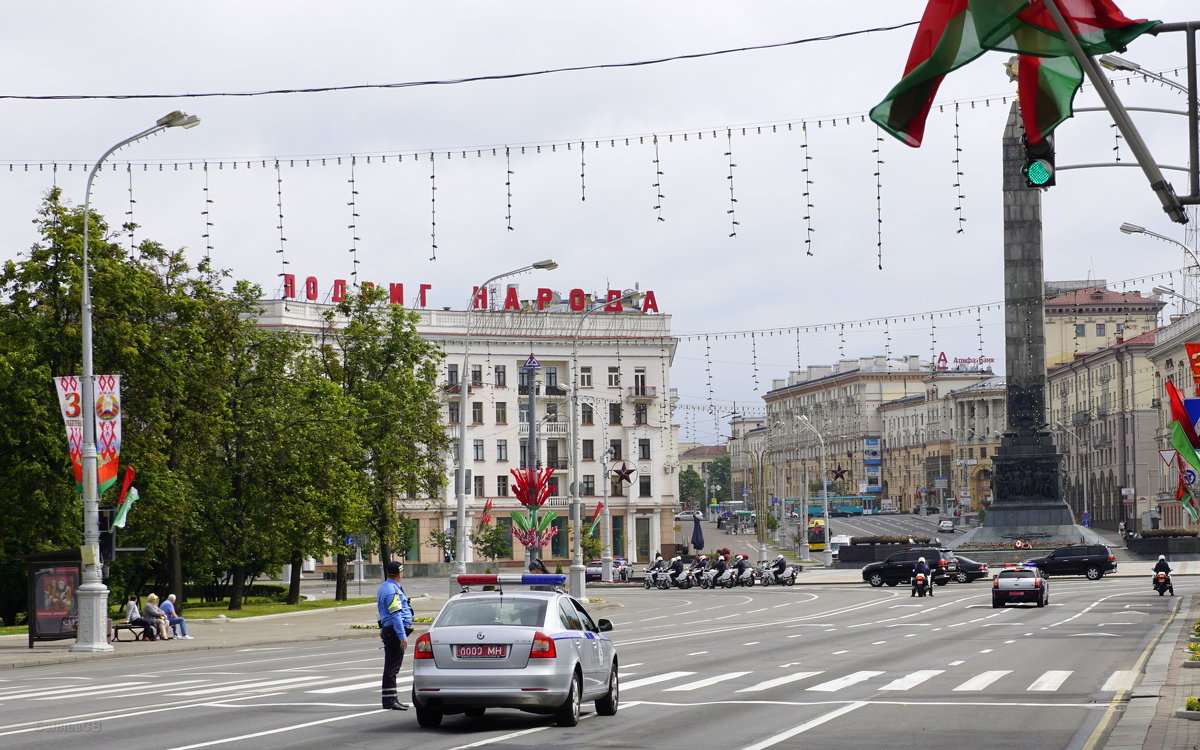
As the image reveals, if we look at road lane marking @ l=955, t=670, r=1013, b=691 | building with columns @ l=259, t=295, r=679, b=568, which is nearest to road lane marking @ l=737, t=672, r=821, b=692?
road lane marking @ l=955, t=670, r=1013, b=691

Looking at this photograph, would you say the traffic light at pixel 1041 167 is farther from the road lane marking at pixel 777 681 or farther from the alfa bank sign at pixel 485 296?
the alfa bank sign at pixel 485 296

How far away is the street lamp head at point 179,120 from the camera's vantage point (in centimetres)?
3181

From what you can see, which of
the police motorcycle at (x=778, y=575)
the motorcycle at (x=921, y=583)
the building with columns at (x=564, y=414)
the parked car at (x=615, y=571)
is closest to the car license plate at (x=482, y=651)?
the motorcycle at (x=921, y=583)

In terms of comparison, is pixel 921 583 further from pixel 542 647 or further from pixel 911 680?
pixel 542 647

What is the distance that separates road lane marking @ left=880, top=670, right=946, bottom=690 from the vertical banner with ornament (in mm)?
18305

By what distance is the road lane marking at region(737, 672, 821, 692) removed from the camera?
22.1 m

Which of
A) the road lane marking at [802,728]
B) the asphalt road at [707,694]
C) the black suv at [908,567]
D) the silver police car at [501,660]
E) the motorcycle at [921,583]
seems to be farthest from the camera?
the black suv at [908,567]

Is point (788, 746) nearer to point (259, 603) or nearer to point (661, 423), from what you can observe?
point (259, 603)

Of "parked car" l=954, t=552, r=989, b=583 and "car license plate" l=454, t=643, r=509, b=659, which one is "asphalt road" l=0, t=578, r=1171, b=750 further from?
"parked car" l=954, t=552, r=989, b=583

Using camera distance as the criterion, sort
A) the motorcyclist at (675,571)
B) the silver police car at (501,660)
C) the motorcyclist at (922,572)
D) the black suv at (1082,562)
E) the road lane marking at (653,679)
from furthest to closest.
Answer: the motorcyclist at (675,571) → the black suv at (1082,562) → the motorcyclist at (922,572) → the road lane marking at (653,679) → the silver police car at (501,660)

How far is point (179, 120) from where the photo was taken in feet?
105

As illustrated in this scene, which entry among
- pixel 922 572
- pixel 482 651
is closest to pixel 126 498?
pixel 482 651

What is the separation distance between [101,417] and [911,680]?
754 inches

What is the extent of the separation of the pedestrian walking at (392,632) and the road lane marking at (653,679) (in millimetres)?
4394
